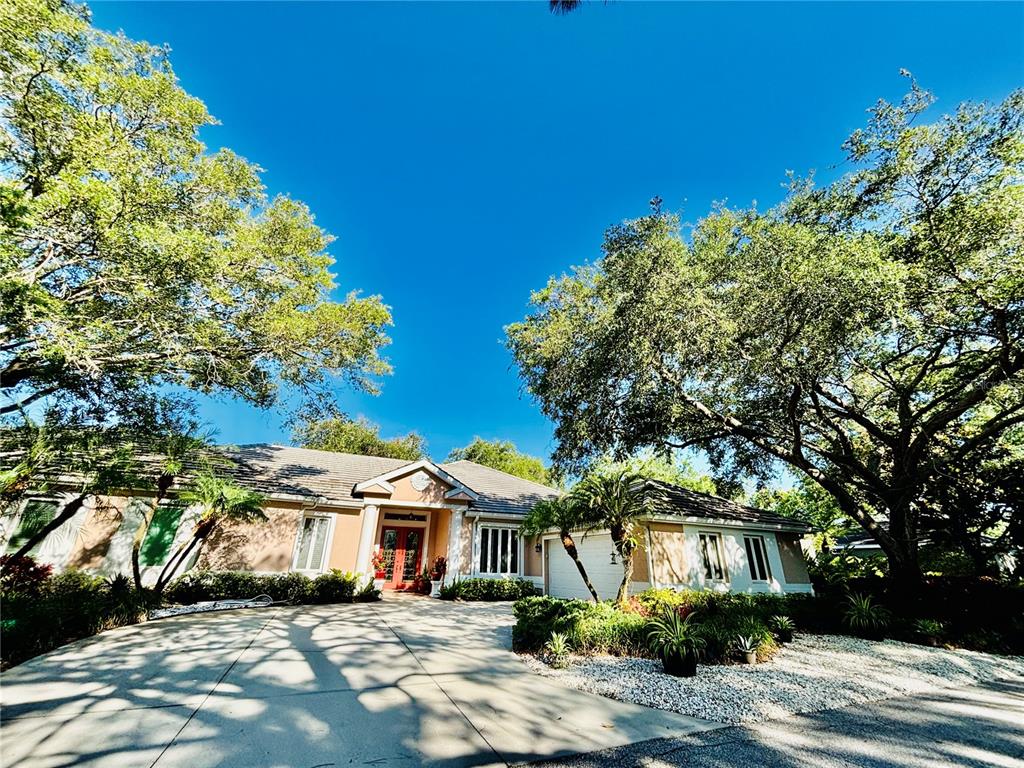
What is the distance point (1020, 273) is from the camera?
8.50 metres

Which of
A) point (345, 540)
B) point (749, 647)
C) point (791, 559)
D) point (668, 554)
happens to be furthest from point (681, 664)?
point (791, 559)

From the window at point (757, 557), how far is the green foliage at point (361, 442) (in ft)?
89.3

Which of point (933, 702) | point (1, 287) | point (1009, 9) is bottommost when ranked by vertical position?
point (933, 702)

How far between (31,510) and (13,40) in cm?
1216

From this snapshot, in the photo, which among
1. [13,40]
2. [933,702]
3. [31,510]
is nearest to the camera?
[933,702]

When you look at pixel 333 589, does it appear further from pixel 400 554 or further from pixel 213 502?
pixel 400 554

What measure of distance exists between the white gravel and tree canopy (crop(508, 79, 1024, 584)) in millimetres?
5793

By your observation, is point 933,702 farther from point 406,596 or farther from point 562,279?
point 406,596

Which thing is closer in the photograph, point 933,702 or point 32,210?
point 933,702

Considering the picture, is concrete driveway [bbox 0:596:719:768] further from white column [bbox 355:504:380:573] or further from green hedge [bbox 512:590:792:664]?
white column [bbox 355:504:380:573]

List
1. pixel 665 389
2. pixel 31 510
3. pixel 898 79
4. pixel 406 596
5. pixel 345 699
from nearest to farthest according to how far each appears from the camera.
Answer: pixel 345 699 < pixel 898 79 < pixel 31 510 < pixel 665 389 < pixel 406 596

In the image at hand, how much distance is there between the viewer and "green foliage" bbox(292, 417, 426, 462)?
35.6m

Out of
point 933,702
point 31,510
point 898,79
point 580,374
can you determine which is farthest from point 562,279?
point 31,510

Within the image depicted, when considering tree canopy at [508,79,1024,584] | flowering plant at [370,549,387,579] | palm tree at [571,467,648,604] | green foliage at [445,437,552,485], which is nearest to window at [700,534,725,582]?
tree canopy at [508,79,1024,584]
